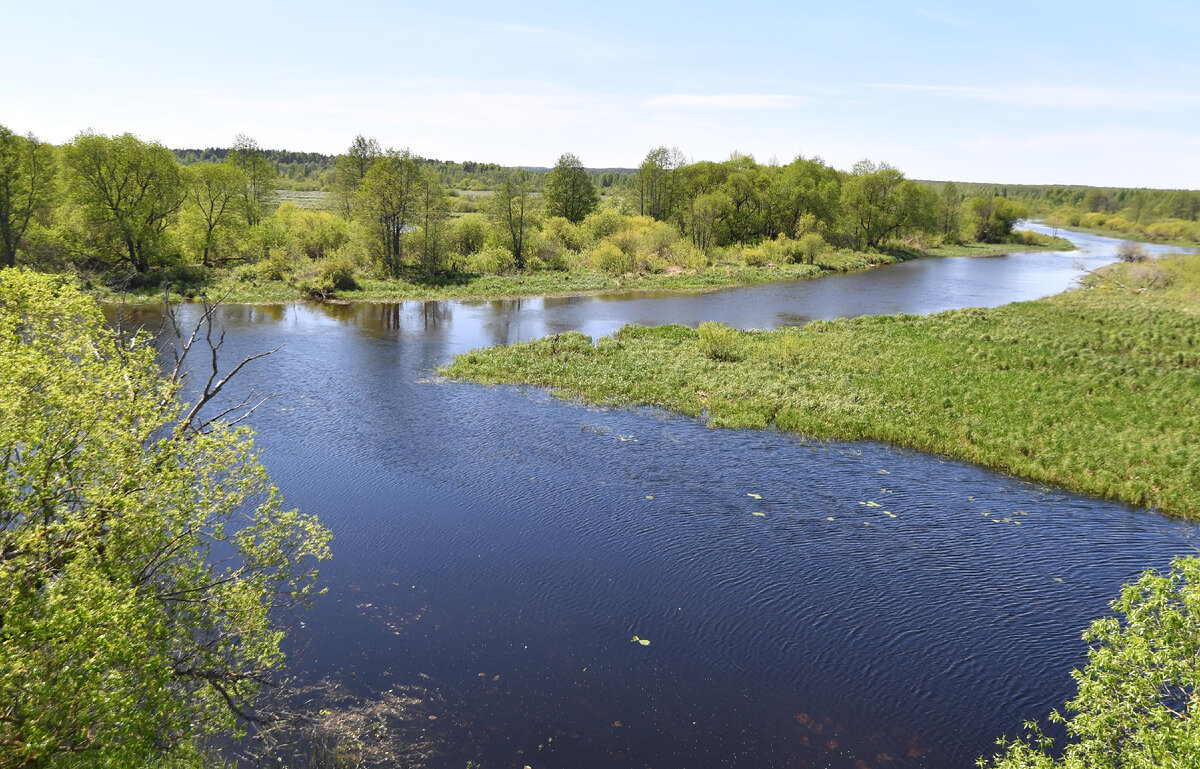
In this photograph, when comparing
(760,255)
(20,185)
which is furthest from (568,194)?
(20,185)

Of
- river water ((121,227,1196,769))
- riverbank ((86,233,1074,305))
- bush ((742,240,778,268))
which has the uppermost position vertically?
bush ((742,240,778,268))

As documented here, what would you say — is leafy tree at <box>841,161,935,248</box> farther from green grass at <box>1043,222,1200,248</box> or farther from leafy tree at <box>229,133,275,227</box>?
leafy tree at <box>229,133,275,227</box>

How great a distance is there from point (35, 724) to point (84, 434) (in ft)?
17.3

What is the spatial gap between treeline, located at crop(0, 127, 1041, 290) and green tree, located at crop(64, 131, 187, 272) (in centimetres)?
12

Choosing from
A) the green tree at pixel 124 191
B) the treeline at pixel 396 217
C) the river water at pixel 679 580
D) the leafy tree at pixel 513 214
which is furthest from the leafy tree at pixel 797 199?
the river water at pixel 679 580

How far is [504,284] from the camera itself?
73188 millimetres

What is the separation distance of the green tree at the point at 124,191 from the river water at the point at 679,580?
38711 mm

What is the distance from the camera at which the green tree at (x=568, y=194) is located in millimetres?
104188

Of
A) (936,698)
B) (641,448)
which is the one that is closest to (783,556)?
(936,698)

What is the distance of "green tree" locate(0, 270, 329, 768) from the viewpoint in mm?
8938

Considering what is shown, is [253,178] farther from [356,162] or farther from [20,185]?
[20,185]

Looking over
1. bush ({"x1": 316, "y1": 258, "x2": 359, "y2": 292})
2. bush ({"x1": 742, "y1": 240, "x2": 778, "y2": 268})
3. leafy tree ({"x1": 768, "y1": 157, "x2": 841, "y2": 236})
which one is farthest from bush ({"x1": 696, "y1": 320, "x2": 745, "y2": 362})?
leafy tree ({"x1": 768, "y1": 157, "x2": 841, "y2": 236})

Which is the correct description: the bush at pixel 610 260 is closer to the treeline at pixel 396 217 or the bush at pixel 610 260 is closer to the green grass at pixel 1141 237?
the treeline at pixel 396 217

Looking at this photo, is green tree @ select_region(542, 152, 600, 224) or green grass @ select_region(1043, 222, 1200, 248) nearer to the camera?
green tree @ select_region(542, 152, 600, 224)
